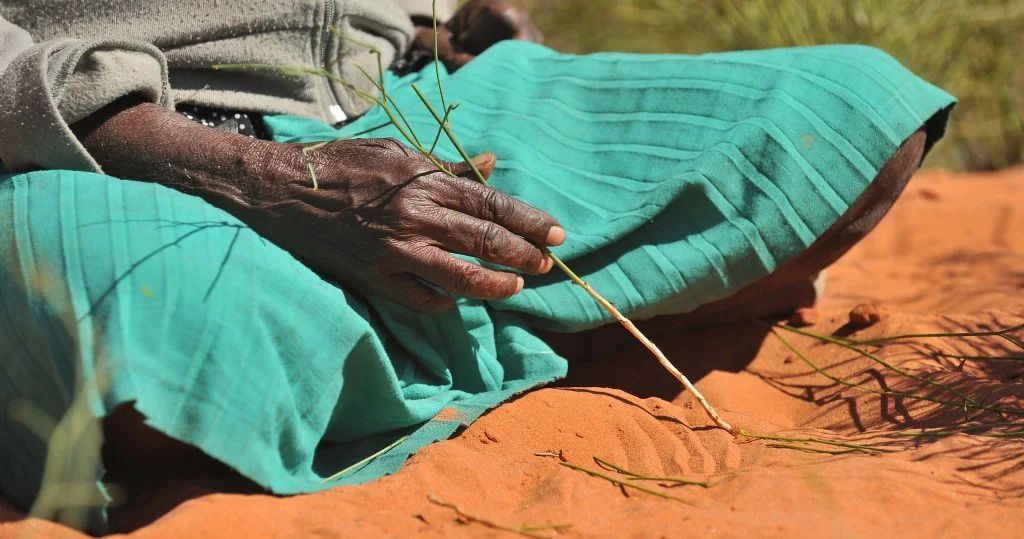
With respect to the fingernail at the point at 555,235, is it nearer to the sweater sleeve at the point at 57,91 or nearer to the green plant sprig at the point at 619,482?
the green plant sprig at the point at 619,482

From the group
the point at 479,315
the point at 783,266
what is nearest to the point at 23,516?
the point at 479,315

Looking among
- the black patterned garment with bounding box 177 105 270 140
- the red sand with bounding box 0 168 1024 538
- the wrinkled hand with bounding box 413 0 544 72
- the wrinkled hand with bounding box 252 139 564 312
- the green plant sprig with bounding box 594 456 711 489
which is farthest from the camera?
the wrinkled hand with bounding box 413 0 544 72

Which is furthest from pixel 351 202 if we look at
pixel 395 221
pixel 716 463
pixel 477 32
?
pixel 477 32

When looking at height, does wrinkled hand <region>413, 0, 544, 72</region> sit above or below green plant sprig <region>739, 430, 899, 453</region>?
above

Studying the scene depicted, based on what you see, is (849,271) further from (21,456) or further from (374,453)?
(21,456)

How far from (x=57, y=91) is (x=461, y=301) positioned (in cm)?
82

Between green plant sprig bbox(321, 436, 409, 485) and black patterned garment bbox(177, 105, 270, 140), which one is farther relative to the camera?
black patterned garment bbox(177, 105, 270, 140)

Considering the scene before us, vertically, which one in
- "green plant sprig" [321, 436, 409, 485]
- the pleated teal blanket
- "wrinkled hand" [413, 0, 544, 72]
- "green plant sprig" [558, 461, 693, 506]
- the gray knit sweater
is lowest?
"green plant sprig" [558, 461, 693, 506]

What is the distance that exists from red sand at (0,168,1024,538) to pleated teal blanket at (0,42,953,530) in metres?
0.09

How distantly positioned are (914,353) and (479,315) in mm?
1007

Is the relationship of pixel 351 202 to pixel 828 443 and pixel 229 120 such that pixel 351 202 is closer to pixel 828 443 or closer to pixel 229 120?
pixel 229 120

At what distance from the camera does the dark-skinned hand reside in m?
1.79

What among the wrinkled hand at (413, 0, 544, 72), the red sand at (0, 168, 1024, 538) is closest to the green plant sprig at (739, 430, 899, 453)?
the red sand at (0, 168, 1024, 538)

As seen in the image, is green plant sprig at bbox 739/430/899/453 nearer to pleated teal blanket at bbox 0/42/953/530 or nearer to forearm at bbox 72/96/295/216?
pleated teal blanket at bbox 0/42/953/530
